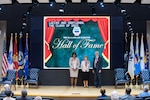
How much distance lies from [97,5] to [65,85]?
157 inches

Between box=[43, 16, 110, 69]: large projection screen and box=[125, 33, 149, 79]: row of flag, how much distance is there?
1089 millimetres

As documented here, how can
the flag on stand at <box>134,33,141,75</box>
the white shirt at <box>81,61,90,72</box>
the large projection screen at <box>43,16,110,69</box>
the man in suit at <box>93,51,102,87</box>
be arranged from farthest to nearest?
the flag on stand at <box>134,33,141,75</box> < the large projection screen at <box>43,16,110,69</box> < the white shirt at <box>81,61,90,72</box> < the man in suit at <box>93,51,102,87</box>

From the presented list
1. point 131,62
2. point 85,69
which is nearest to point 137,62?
point 131,62

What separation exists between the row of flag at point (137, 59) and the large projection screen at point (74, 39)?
109 cm

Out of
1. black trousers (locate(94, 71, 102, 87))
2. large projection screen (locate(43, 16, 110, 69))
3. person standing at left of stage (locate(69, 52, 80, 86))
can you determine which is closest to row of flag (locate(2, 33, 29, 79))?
large projection screen (locate(43, 16, 110, 69))

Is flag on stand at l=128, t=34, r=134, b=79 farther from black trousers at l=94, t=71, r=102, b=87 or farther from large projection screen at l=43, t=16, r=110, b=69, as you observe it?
black trousers at l=94, t=71, r=102, b=87

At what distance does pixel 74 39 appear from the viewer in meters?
15.0

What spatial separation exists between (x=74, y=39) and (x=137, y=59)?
2.98m

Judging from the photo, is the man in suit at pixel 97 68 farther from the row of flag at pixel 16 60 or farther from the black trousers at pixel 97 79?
the row of flag at pixel 16 60

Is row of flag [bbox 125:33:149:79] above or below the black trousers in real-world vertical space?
above

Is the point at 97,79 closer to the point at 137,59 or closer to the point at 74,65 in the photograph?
the point at 74,65

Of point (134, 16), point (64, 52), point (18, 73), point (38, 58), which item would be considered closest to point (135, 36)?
point (134, 16)

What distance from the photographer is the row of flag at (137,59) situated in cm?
1511

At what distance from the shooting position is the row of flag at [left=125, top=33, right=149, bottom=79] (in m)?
15.1
